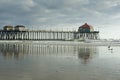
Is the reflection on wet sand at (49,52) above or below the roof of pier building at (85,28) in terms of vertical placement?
below

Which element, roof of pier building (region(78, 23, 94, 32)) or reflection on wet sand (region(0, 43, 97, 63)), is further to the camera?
roof of pier building (region(78, 23, 94, 32))

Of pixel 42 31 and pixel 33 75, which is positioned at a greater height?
pixel 42 31

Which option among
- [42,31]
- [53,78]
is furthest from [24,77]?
[42,31]

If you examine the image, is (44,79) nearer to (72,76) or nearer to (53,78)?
(53,78)

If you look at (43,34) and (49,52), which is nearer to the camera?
(49,52)

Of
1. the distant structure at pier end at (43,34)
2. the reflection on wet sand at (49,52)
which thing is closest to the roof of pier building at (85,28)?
the distant structure at pier end at (43,34)

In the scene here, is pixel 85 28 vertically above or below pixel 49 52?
above

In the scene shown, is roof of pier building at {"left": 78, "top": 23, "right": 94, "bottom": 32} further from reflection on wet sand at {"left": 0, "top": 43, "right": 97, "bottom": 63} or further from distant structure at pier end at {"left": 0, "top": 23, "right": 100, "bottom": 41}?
reflection on wet sand at {"left": 0, "top": 43, "right": 97, "bottom": 63}

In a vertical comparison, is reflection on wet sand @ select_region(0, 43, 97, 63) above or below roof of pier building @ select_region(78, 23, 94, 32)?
below

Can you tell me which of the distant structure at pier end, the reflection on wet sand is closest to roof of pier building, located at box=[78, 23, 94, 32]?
the distant structure at pier end

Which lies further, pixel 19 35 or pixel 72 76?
pixel 19 35

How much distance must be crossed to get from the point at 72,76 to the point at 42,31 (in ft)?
343

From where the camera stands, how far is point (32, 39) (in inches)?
4550

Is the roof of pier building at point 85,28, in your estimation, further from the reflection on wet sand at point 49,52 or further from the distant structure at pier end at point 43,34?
the reflection on wet sand at point 49,52
